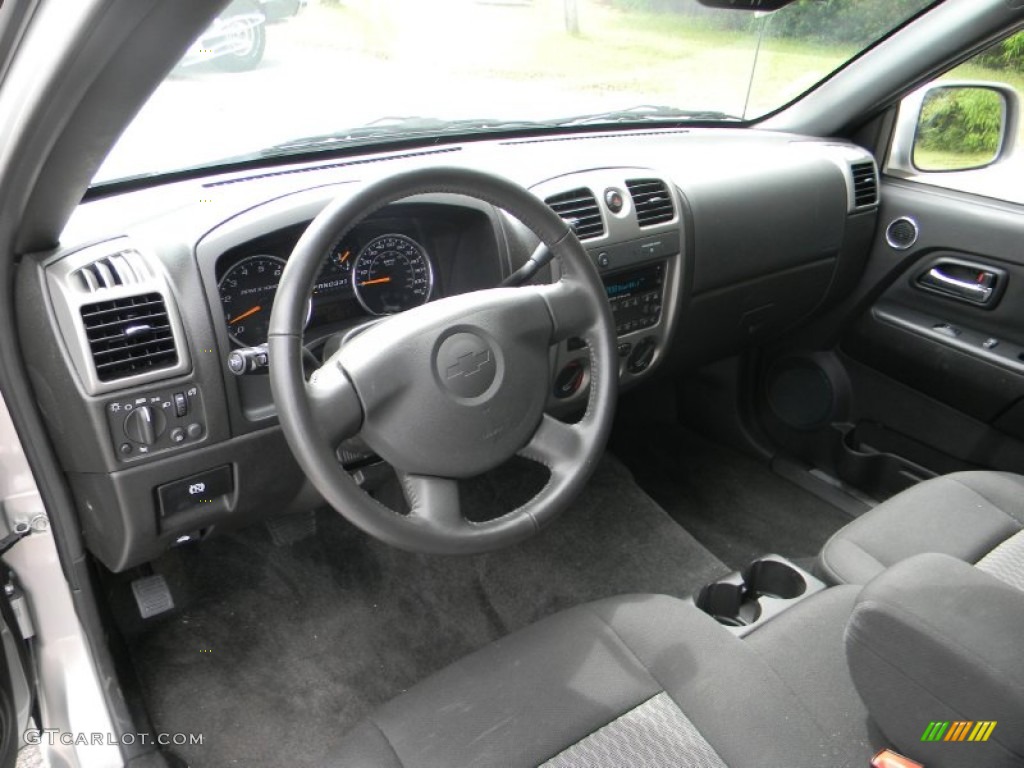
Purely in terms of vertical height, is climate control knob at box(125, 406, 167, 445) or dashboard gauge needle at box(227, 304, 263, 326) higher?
dashboard gauge needle at box(227, 304, 263, 326)

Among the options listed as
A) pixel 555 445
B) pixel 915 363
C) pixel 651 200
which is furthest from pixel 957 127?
pixel 555 445

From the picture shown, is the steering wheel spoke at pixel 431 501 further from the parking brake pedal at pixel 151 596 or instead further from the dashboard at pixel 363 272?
the parking brake pedal at pixel 151 596

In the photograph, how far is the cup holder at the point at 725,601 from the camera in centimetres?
166

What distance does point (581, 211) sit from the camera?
1.84 meters

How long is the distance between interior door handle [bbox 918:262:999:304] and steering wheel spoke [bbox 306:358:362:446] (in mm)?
1847

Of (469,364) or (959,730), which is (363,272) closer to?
(469,364)

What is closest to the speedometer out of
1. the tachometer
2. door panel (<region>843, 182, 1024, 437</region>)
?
the tachometer

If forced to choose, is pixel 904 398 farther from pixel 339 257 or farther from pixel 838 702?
pixel 339 257

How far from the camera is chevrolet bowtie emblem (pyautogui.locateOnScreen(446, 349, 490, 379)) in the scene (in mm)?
1178

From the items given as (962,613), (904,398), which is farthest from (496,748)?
(904,398)

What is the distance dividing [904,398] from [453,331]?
1.74 m

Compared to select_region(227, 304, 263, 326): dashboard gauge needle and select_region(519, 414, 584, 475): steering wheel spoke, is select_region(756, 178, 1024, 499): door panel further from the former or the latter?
select_region(227, 304, 263, 326): dashboard gauge needle

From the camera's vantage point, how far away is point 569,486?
49.9 inches

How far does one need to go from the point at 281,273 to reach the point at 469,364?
50 cm
